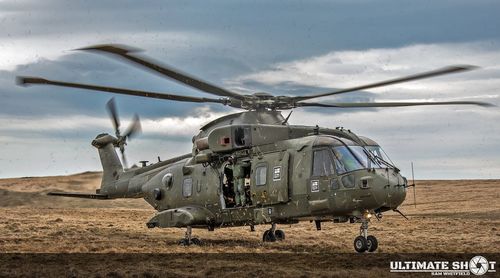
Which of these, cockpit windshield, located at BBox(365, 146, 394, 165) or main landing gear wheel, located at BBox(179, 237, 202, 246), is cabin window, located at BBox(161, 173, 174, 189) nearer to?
main landing gear wheel, located at BBox(179, 237, 202, 246)

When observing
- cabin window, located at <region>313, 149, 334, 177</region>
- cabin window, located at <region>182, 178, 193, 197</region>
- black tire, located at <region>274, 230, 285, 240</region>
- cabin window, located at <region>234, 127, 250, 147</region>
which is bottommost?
black tire, located at <region>274, 230, 285, 240</region>

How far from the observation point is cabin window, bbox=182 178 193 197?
71.9 ft

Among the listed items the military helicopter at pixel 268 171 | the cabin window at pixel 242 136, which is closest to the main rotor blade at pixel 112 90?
the military helicopter at pixel 268 171

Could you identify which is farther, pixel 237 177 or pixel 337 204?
pixel 237 177

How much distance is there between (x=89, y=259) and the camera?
17.0 meters

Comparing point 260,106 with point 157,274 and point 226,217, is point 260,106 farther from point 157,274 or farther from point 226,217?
point 157,274

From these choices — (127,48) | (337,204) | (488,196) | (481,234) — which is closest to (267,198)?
(337,204)

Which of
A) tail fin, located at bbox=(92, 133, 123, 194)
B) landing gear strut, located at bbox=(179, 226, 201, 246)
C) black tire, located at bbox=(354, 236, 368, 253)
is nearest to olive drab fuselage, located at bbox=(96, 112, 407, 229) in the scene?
landing gear strut, located at bbox=(179, 226, 201, 246)

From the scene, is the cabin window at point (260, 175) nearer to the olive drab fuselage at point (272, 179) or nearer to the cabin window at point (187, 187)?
the olive drab fuselage at point (272, 179)

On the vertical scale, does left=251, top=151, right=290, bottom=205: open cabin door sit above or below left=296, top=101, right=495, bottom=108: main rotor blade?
below

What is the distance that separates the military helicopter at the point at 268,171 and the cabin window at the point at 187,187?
37mm

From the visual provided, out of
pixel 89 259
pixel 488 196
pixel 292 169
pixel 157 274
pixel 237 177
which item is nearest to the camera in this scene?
pixel 157 274

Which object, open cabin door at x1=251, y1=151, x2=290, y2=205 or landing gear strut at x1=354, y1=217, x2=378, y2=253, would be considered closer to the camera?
landing gear strut at x1=354, y1=217, x2=378, y2=253

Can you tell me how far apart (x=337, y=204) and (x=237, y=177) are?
4.08 metres
